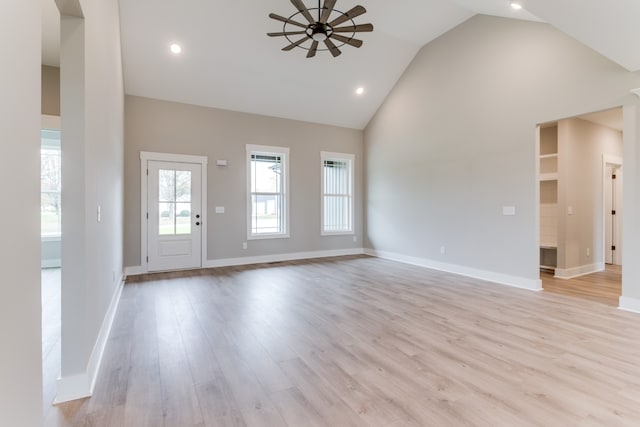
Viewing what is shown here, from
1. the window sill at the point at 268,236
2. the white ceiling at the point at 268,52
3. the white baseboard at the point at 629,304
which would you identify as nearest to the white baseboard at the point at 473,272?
the white baseboard at the point at 629,304

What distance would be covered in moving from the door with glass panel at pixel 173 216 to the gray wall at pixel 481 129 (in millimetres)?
4168

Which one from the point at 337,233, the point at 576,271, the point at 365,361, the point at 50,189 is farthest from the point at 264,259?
the point at 576,271

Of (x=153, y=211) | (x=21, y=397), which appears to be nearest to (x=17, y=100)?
(x=21, y=397)

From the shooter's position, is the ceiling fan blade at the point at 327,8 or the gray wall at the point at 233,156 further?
the gray wall at the point at 233,156

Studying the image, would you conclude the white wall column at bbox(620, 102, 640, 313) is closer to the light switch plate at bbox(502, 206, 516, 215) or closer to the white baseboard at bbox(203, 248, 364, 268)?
the light switch plate at bbox(502, 206, 516, 215)

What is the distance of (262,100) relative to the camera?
6.37 meters

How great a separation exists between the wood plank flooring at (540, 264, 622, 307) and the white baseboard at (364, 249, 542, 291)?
25cm

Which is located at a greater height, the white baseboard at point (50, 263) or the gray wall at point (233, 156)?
the gray wall at point (233, 156)

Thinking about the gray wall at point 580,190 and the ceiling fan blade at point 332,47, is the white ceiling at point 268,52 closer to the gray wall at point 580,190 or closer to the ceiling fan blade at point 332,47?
the ceiling fan blade at point 332,47

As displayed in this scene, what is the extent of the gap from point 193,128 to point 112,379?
194 inches

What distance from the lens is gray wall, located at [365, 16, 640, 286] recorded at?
13.5ft

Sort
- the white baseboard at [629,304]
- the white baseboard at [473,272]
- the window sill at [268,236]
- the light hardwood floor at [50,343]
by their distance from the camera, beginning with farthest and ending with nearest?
1. the window sill at [268,236]
2. the white baseboard at [473,272]
3. the white baseboard at [629,304]
4. the light hardwood floor at [50,343]

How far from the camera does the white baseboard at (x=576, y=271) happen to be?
5211 mm

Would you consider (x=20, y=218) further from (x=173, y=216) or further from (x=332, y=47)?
(x=173, y=216)
